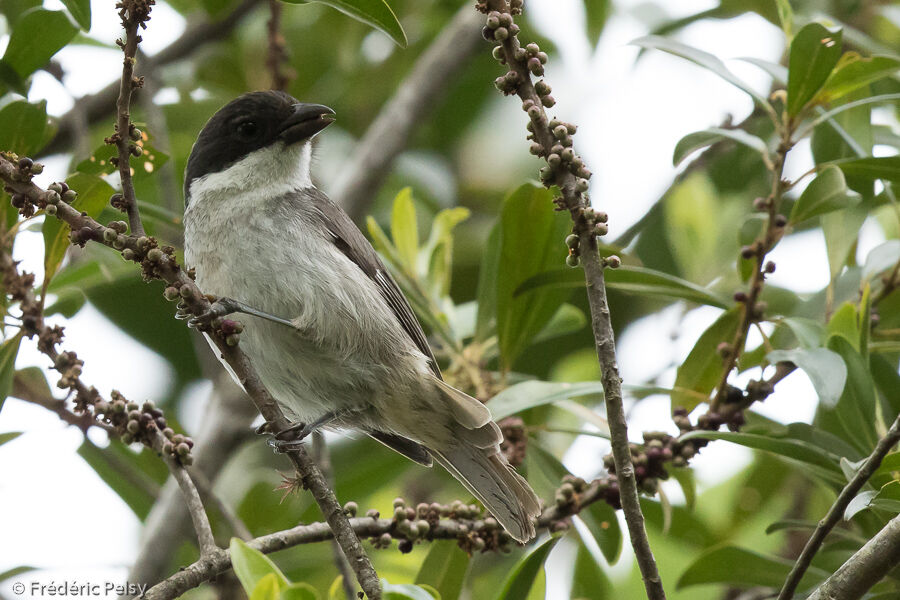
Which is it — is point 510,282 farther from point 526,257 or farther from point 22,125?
point 22,125

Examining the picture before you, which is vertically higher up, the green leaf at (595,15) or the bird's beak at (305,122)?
the green leaf at (595,15)

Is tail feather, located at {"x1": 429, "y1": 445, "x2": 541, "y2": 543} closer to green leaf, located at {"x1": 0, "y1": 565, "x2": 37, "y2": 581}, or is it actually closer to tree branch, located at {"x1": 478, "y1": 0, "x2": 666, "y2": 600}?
tree branch, located at {"x1": 478, "y1": 0, "x2": 666, "y2": 600}

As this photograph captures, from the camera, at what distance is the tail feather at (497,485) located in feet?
11.2

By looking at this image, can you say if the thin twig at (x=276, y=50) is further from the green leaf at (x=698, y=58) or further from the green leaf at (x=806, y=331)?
the green leaf at (x=806, y=331)

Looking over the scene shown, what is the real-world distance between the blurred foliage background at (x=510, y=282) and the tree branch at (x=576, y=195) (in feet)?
1.68

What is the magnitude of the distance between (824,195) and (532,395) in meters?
1.18

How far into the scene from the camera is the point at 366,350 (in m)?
3.96

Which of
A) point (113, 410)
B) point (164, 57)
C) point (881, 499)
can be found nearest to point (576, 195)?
point (881, 499)

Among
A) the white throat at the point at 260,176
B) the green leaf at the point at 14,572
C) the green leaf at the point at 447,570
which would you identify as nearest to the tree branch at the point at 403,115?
the white throat at the point at 260,176

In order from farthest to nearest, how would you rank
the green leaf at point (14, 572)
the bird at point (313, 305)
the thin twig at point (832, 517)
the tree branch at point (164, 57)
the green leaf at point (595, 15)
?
the tree branch at point (164, 57), the green leaf at point (595, 15), the bird at point (313, 305), the green leaf at point (14, 572), the thin twig at point (832, 517)

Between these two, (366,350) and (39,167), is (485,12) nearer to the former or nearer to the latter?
(39,167)

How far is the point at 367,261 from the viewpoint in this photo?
422cm

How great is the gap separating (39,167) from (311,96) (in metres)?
3.57

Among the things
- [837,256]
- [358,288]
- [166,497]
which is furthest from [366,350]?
[837,256]
